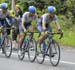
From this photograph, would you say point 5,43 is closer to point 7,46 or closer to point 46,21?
point 7,46

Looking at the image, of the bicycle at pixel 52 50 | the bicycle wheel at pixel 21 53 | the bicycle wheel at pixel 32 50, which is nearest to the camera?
the bicycle at pixel 52 50

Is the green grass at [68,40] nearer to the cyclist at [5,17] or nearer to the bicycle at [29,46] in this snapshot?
the cyclist at [5,17]

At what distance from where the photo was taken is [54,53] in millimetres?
15375

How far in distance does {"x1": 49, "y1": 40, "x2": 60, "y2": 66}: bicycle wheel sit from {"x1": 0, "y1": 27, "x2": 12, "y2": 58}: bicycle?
274 centimetres

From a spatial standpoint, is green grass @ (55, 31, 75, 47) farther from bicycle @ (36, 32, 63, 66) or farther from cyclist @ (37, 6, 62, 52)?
bicycle @ (36, 32, 63, 66)

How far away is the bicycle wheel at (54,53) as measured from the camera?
15.3 metres

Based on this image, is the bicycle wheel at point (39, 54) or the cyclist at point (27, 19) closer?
the bicycle wheel at point (39, 54)

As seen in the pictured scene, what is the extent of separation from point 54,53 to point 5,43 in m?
3.28

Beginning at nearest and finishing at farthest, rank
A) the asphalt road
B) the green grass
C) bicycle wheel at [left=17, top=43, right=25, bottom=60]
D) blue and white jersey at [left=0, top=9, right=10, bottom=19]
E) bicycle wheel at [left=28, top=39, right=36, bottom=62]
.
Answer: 1. the asphalt road
2. bicycle wheel at [left=28, top=39, right=36, bottom=62]
3. bicycle wheel at [left=17, top=43, right=25, bottom=60]
4. blue and white jersey at [left=0, top=9, right=10, bottom=19]
5. the green grass

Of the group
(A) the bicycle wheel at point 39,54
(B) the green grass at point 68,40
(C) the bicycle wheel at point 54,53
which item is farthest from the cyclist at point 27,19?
(B) the green grass at point 68,40

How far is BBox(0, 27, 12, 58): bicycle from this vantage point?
59.0 feet

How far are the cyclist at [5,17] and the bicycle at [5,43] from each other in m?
0.29

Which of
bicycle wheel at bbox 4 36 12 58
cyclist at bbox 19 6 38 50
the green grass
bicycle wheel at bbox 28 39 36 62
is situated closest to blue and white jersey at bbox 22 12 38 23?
cyclist at bbox 19 6 38 50

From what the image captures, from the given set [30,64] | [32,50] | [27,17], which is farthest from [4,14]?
[30,64]
